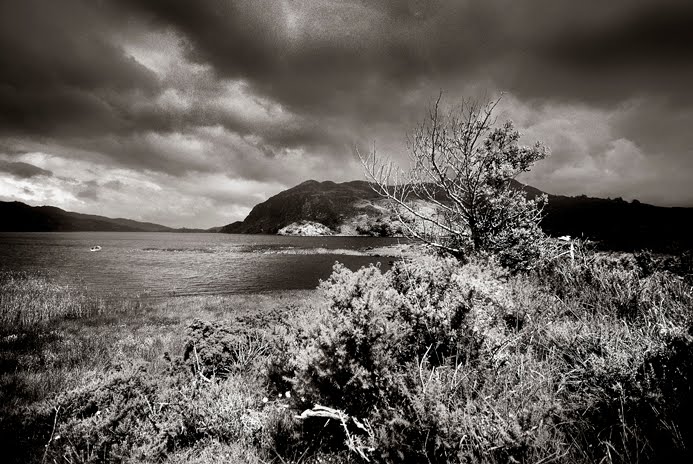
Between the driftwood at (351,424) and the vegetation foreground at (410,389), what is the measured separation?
1.0 inches

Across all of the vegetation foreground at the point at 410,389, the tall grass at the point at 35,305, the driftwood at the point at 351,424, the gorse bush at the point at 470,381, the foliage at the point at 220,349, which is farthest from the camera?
the tall grass at the point at 35,305

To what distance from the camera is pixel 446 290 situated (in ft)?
13.4

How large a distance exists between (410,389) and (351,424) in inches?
31.8

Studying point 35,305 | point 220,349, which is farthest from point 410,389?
point 35,305

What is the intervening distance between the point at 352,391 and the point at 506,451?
1471 millimetres

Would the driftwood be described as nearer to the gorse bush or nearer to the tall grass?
the gorse bush

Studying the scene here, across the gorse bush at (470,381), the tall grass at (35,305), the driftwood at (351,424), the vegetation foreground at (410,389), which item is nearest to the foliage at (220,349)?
the vegetation foreground at (410,389)

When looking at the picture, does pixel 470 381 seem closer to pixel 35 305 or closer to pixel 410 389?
pixel 410 389

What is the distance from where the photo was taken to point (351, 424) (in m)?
3.27

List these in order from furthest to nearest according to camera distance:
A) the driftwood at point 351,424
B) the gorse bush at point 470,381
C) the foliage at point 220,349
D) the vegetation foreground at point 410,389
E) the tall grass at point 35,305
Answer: the tall grass at point 35,305 → the foliage at point 220,349 → the driftwood at point 351,424 → the vegetation foreground at point 410,389 → the gorse bush at point 470,381

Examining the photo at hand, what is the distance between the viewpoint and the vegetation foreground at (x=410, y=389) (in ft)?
8.47

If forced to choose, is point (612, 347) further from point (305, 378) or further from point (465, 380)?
point (305, 378)

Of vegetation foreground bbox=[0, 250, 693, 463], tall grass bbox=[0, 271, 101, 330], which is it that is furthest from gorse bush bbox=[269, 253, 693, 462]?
tall grass bbox=[0, 271, 101, 330]

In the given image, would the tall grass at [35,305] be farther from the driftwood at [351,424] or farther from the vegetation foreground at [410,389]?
the driftwood at [351,424]
